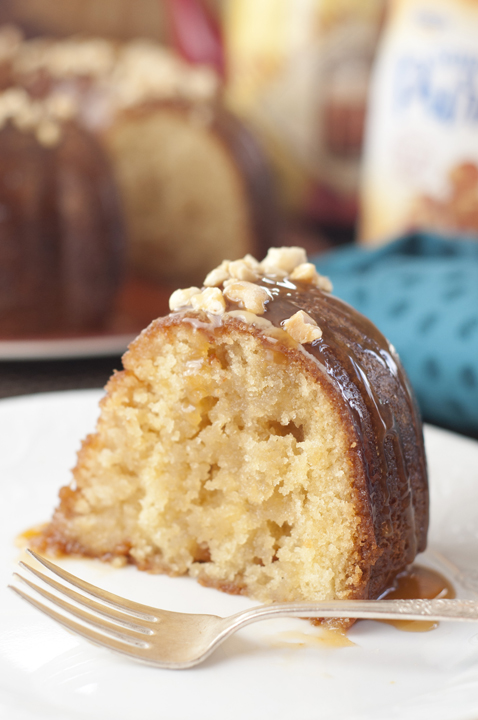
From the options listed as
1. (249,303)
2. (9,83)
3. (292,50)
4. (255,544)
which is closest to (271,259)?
(249,303)

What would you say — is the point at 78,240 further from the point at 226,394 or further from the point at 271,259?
the point at 226,394

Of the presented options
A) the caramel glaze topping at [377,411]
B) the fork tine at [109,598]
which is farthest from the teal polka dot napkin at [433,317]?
the fork tine at [109,598]

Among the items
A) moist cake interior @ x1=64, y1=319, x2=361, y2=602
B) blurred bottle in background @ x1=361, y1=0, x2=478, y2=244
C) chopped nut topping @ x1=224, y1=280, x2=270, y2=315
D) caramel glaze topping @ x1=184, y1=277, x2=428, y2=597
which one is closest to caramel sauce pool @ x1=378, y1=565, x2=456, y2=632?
caramel glaze topping @ x1=184, y1=277, x2=428, y2=597

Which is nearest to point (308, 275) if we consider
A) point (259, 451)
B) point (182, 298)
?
point (182, 298)

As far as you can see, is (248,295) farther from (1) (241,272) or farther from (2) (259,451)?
(2) (259,451)

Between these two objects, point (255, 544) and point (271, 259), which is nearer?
point (255, 544)

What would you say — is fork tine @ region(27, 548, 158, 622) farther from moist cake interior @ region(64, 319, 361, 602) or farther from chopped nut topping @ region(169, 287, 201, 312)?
chopped nut topping @ region(169, 287, 201, 312)
